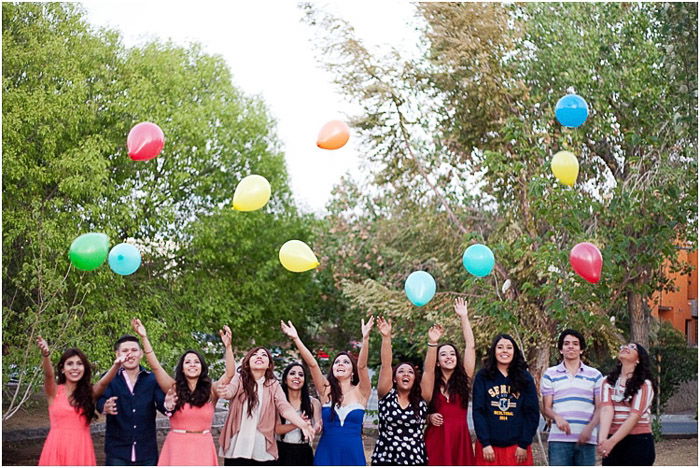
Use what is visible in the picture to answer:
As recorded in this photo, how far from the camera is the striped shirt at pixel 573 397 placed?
546 cm

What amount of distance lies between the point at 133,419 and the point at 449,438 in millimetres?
1952

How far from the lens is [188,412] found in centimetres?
520

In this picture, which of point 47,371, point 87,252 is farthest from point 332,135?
point 47,371

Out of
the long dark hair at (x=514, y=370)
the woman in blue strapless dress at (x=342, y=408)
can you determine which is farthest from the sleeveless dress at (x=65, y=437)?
the long dark hair at (x=514, y=370)

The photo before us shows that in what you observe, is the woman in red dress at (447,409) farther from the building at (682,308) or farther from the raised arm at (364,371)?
the building at (682,308)

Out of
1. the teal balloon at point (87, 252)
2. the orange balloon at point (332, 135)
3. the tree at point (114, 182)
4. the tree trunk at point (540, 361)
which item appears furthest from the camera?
the tree at point (114, 182)

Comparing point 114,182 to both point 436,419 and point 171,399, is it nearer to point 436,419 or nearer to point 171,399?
point 171,399

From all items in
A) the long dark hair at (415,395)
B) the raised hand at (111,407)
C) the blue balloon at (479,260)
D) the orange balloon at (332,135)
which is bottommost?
the raised hand at (111,407)

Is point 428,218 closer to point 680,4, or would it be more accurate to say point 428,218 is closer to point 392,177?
point 392,177

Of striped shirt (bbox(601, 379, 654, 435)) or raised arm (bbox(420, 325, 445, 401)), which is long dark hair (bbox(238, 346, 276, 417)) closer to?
raised arm (bbox(420, 325, 445, 401))

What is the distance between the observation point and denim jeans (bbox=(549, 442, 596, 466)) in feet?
17.9

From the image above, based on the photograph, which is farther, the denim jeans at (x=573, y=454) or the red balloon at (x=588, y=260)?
the red balloon at (x=588, y=260)

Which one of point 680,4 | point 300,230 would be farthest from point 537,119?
point 300,230

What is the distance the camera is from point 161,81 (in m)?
13.5
